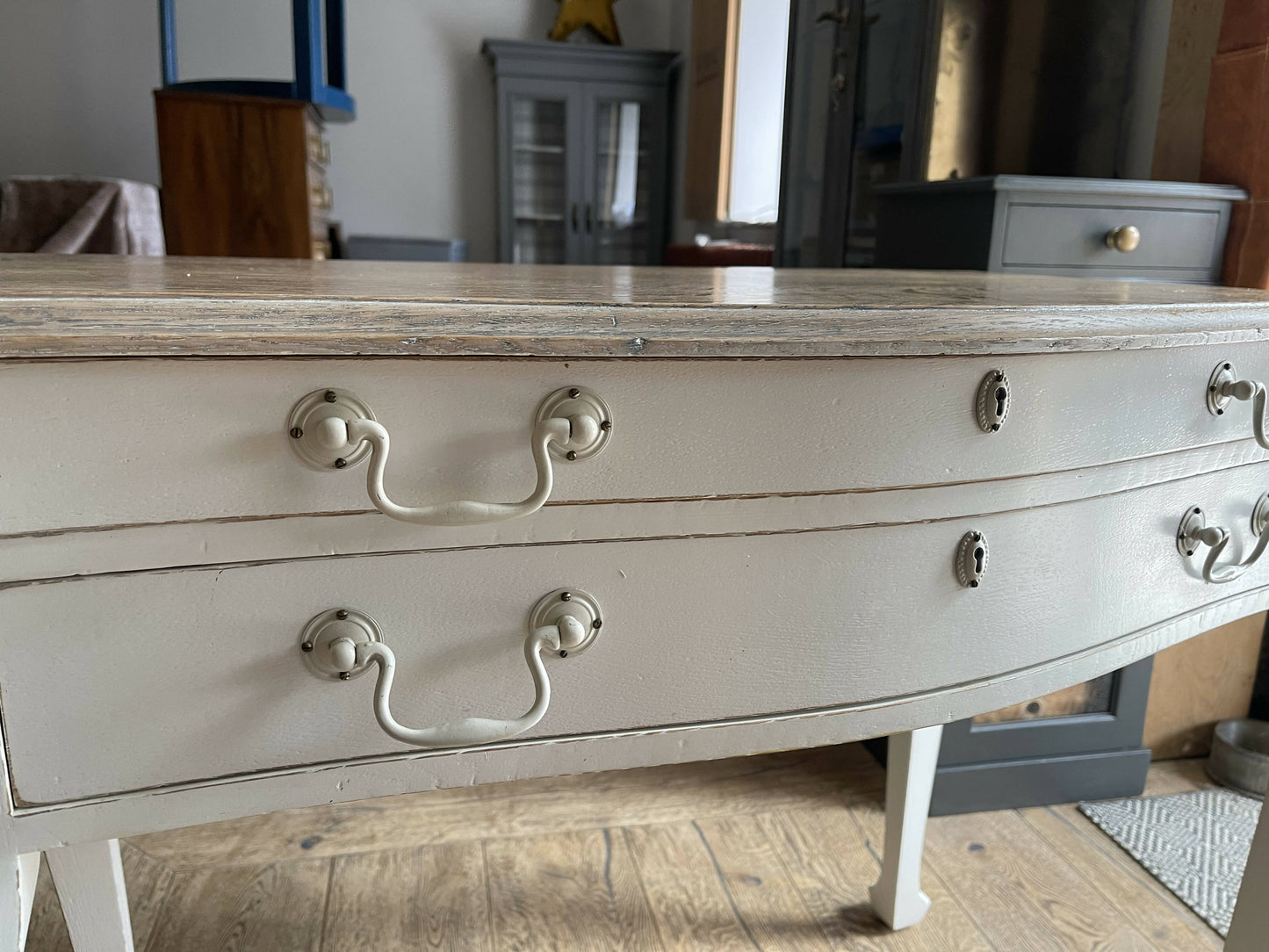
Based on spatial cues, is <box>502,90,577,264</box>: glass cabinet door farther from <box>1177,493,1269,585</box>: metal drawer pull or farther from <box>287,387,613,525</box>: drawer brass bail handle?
<box>287,387,613,525</box>: drawer brass bail handle

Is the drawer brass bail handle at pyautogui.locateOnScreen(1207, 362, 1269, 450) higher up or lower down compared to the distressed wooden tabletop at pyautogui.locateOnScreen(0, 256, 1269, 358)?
lower down

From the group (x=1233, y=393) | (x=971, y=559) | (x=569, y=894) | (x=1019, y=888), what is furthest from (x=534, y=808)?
(x=1233, y=393)

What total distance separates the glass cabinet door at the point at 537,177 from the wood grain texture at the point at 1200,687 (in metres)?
3.07

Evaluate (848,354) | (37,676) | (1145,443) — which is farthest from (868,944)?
(37,676)

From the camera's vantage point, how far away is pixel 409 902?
3.48 feet

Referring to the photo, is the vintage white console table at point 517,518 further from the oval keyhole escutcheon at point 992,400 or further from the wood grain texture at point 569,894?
the wood grain texture at point 569,894

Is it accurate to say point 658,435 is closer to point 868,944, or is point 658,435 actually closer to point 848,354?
point 848,354

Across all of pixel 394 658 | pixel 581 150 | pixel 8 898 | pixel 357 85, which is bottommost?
pixel 8 898

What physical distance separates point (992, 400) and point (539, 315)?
11.0 inches

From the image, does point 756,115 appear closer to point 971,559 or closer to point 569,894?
point 569,894

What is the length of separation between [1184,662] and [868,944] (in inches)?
28.4

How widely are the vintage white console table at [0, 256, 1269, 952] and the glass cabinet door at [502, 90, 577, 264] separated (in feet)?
11.6

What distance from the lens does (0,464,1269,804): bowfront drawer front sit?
44 cm

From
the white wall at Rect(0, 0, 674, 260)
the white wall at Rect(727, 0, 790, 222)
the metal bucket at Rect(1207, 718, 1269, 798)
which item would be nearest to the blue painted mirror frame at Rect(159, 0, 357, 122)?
the white wall at Rect(727, 0, 790, 222)
